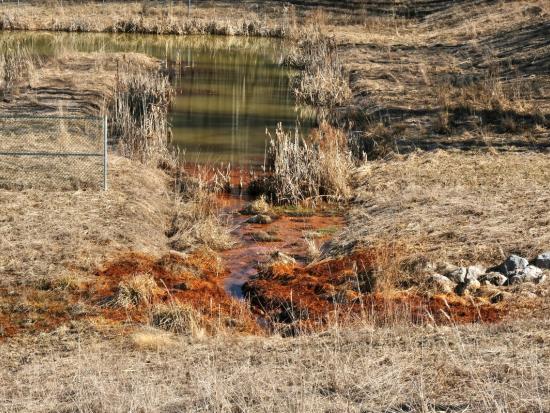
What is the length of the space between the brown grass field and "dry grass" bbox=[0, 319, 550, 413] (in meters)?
0.03

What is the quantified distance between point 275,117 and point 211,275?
1098 centimetres

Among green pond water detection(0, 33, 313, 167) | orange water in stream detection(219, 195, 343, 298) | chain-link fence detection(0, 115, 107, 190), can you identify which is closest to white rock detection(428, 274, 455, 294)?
orange water in stream detection(219, 195, 343, 298)

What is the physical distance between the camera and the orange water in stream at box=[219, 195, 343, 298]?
12185 mm

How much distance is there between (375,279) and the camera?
35.7 feet

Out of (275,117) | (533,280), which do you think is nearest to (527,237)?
(533,280)

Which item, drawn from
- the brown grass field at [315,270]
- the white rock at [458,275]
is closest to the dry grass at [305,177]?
the brown grass field at [315,270]

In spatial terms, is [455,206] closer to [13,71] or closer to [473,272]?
[473,272]

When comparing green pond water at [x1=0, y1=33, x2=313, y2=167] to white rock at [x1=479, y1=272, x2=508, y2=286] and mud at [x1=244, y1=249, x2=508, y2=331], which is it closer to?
mud at [x1=244, y1=249, x2=508, y2=331]

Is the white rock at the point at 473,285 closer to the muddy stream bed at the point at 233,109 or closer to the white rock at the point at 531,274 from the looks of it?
the white rock at the point at 531,274

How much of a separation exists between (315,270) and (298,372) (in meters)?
4.07

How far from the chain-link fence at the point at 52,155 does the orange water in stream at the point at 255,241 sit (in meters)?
2.11

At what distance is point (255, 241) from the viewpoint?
13.5m

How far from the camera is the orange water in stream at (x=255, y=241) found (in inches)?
480

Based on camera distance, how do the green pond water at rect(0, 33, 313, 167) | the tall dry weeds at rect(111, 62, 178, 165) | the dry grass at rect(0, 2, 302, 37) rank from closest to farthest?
1. the tall dry weeds at rect(111, 62, 178, 165)
2. the green pond water at rect(0, 33, 313, 167)
3. the dry grass at rect(0, 2, 302, 37)
